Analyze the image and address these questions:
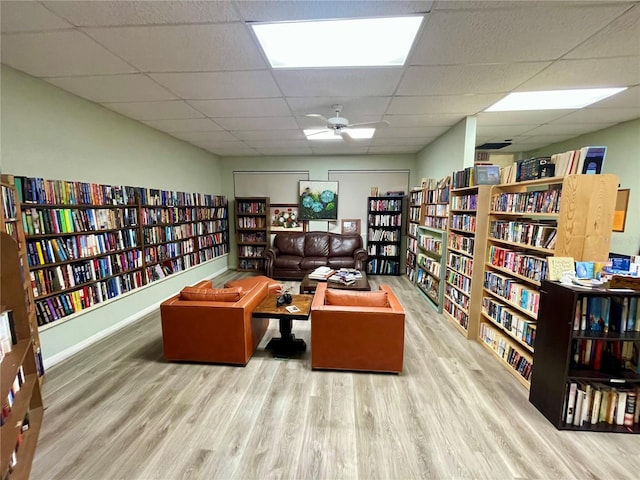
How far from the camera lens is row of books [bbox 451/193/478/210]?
3.02m

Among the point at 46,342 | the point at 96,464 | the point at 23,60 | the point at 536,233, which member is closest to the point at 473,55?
the point at 536,233

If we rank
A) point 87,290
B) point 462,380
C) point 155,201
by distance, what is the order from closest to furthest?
1. point 462,380
2. point 87,290
3. point 155,201

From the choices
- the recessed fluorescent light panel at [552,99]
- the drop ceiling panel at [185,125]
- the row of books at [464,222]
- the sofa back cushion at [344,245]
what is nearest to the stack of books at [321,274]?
the sofa back cushion at [344,245]

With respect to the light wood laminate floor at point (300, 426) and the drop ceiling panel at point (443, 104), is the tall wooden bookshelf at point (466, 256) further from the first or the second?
the drop ceiling panel at point (443, 104)

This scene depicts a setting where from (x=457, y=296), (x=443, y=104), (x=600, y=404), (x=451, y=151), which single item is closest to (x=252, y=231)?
(x=451, y=151)

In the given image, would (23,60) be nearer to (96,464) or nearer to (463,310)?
(96,464)

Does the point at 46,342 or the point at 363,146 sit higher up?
the point at 363,146

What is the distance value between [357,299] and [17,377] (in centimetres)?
219

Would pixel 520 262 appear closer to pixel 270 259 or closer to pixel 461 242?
pixel 461 242

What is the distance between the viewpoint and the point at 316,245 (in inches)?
226

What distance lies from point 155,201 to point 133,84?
5.77ft

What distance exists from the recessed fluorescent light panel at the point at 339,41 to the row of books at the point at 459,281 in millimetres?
2438

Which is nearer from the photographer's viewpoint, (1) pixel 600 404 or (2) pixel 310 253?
(1) pixel 600 404

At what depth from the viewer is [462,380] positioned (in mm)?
2314
